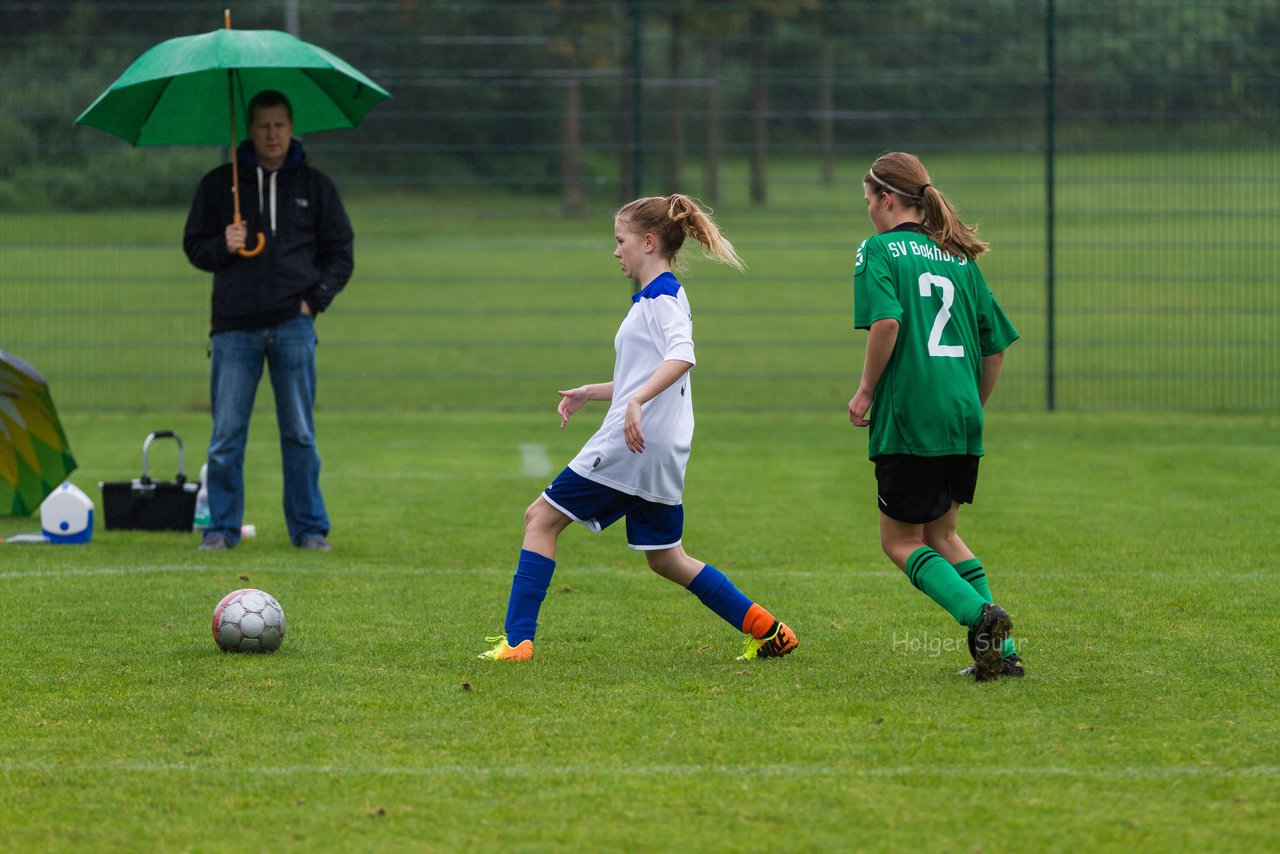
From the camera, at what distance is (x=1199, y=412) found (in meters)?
Result: 14.3

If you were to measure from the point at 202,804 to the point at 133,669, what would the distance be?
5.35 feet

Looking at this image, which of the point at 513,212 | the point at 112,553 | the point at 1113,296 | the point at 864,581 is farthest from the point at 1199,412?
the point at 112,553

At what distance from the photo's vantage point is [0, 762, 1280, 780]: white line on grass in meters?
4.45

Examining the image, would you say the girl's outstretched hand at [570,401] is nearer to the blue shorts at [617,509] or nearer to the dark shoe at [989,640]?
the blue shorts at [617,509]

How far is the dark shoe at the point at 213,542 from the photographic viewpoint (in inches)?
324

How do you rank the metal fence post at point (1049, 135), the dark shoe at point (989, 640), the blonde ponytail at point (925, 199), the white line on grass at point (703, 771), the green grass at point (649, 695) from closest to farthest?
1. the green grass at point (649, 695)
2. the white line on grass at point (703, 771)
3. the dark shoe at point (989, 640)
4. the blonde ponytail at point (925, 199)
5. the metal fence post at point (1049, 135)

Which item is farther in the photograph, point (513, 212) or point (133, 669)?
point (513, 212)

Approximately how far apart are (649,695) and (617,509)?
2.52ft

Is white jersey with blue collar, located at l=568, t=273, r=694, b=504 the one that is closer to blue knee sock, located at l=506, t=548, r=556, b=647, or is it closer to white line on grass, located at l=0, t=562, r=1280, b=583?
blue knee sock, located at l=506, t=548, r=556, b=647

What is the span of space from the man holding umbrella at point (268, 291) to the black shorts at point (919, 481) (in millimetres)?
3607

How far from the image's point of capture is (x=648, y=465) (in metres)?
5.73

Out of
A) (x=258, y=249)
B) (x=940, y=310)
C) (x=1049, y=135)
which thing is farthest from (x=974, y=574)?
(x=1049, y=135)

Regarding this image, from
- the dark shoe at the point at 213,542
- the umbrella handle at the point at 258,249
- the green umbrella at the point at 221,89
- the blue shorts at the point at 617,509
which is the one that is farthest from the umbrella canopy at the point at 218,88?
the blue shorts at the point at 617,509

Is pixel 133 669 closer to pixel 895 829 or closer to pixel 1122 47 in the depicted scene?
pixel 895 829
